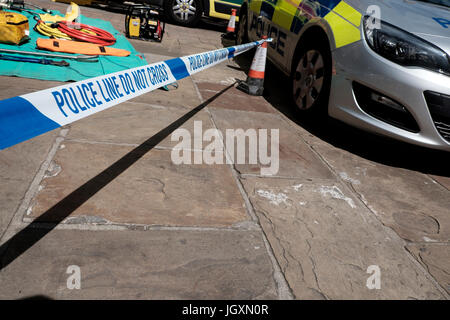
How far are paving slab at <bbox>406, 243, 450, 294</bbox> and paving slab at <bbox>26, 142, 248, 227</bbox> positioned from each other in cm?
110

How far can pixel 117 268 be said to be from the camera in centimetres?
169

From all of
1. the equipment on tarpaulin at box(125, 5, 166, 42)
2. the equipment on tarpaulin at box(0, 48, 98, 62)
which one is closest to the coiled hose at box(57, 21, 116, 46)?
the equipment on tarpaulin at box(0, 48, 98, 62)

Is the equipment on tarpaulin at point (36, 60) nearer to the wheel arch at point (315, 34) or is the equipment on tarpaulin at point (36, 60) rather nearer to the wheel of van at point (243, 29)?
the wheel arch at point (315, 34)

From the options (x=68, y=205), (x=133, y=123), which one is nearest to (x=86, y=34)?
(x=133, y=123)

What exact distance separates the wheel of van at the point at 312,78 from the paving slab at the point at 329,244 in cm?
128

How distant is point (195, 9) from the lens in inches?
364

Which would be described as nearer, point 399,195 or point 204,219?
point 204,219

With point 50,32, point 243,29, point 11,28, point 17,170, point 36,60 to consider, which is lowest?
point 17,170

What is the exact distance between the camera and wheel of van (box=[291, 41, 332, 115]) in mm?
3715

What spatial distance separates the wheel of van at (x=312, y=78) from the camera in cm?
371

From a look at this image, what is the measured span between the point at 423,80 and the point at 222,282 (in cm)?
238

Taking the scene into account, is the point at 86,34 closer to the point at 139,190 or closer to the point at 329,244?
the point at 139,190

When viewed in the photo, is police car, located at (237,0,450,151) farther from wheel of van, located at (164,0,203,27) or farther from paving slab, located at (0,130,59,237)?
wheel of van, located at (164,0,203,27)

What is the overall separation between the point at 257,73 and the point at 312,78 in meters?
1.04
